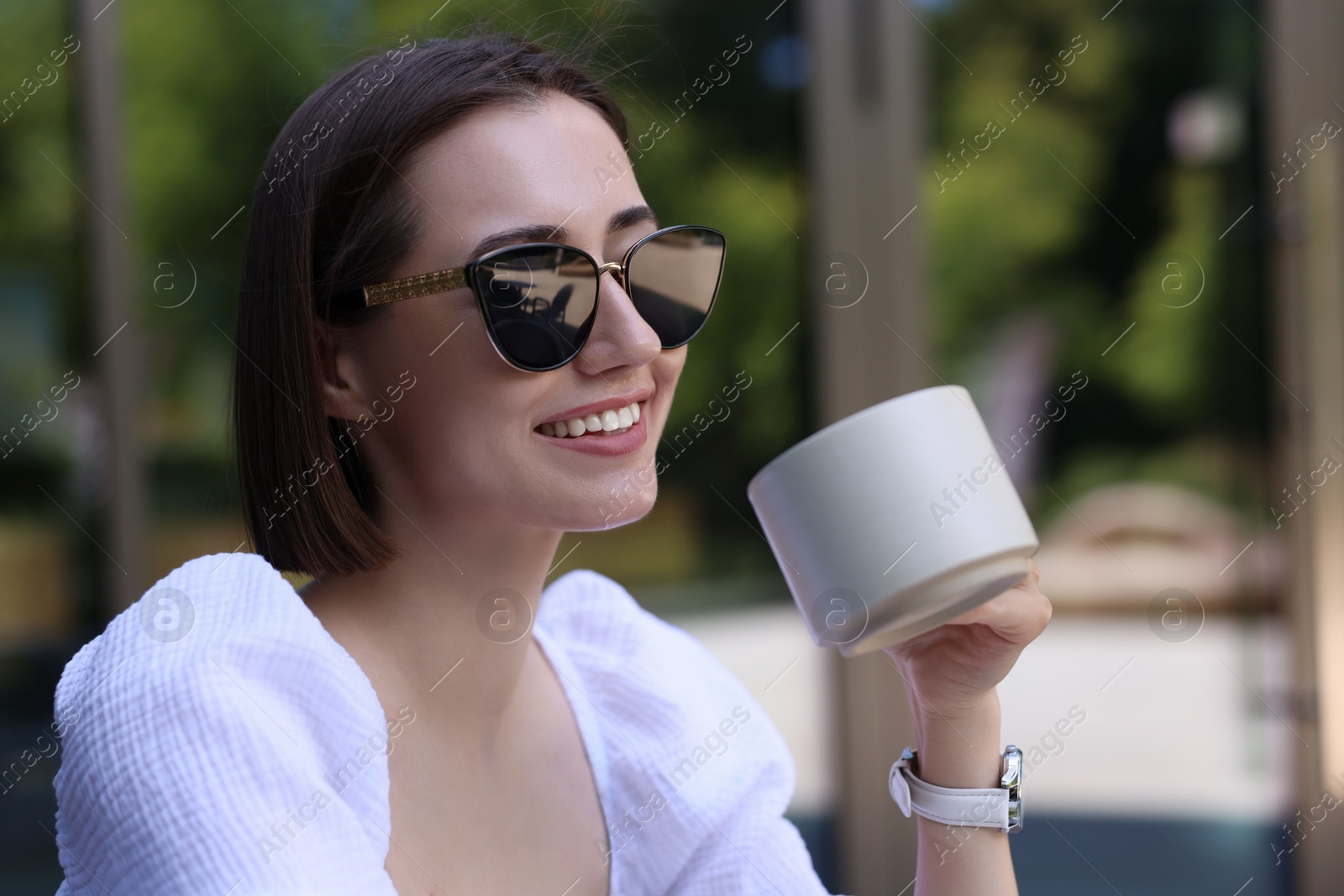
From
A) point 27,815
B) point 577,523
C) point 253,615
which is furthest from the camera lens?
point 27,815

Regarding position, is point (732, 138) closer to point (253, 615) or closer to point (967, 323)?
point (967, 323)

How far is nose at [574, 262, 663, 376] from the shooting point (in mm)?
1099

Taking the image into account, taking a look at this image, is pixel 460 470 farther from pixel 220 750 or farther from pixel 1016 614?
pixel 1016 614

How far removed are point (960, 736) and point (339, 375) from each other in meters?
0.75

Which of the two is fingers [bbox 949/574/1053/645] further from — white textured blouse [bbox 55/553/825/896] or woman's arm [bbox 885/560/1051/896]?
white textured blouse [bbox 55/553/825/896]

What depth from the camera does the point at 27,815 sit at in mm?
3219

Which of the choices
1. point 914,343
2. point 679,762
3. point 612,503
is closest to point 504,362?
point 612,503

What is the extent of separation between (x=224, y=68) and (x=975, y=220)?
7.60 feet

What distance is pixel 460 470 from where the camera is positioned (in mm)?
1088

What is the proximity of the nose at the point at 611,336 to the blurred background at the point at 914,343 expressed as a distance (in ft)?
7.07

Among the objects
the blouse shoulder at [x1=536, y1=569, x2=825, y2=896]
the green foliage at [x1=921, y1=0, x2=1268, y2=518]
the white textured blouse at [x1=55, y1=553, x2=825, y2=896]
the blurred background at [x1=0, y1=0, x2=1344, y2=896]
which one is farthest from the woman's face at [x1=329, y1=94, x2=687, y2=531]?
the green foliage at [x1=921, y1=0, x2=1268, y2=518]

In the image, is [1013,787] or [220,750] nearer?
[220,750]

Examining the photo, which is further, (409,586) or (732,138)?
(732,138)

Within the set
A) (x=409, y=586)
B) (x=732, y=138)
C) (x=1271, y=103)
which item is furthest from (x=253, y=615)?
(x=1271, y=103)
